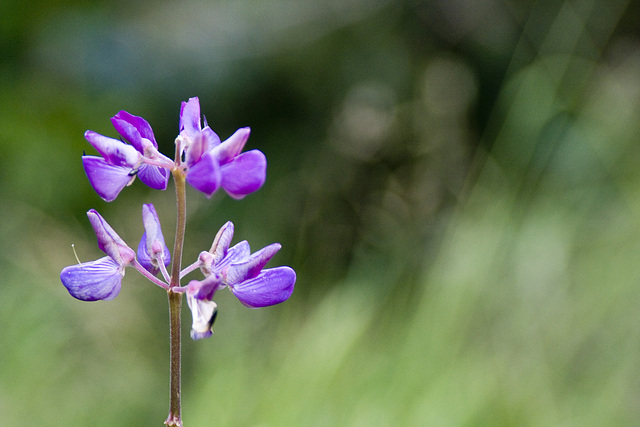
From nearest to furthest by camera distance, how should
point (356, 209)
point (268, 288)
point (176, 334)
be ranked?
point (176, 334) < point (268, 288) < point (356, 209)

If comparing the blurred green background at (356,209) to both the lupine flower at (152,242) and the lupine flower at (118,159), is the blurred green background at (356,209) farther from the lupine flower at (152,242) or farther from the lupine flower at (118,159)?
the lupine flower at (118,159)

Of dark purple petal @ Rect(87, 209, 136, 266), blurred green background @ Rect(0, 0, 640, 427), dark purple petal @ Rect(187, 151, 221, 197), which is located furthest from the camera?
blurred green background @ Rect(0, 0, 640, 427)

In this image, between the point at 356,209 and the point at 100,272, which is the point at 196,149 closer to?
the point at 100,272

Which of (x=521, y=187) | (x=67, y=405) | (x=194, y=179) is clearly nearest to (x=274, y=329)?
(x=67, y=405)

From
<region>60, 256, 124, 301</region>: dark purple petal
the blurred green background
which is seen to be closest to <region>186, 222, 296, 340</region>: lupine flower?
<region>60, 256, 124, 301</region>: dark purple petal

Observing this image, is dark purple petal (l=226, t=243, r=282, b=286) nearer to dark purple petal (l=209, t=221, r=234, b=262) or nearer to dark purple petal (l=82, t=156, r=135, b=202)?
dark purple petal (l=209, t=221, r=234, b=262)

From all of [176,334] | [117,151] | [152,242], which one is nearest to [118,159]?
[117,151]

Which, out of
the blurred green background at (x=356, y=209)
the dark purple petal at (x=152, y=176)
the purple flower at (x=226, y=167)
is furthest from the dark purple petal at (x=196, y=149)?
the blurred green background at (x=356, y=209)
